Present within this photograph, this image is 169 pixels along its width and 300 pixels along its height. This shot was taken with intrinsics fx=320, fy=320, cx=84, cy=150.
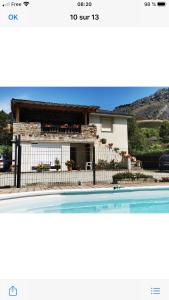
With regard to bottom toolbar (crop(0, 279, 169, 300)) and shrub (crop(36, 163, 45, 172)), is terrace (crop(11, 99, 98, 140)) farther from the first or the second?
bottom toolbar (crop(0, 279, 169, 300))

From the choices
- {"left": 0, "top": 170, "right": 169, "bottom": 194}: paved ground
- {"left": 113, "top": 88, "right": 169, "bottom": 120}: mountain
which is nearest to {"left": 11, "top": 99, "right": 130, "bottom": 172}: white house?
{"left": 0, "top": 170, "right": 169, "bottom": 194}: paved ground

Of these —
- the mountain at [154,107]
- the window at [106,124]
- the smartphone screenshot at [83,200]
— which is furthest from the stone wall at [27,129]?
the mountain at [154,107]

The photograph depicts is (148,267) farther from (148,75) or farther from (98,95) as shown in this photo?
(98,95)

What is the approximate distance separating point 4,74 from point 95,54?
1.61 metres

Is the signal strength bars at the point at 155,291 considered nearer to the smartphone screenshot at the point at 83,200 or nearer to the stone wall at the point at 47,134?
the smartphone screenshot at the point at 83,200

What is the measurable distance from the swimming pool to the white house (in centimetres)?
1001

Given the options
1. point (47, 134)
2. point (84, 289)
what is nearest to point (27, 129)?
point (47, 134)

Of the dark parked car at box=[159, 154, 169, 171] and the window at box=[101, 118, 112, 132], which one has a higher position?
the window at box=[101, 118, 112, 132]

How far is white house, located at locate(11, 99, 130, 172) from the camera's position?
20281 mm

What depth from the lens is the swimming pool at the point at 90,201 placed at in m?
6.85

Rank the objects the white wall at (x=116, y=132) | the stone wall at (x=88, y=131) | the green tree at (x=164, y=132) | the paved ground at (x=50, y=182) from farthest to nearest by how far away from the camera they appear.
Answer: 1. the green tree at (x=164, y=132)
2. the white wall at (x=116, y=132)
3. the stone wall at (x=88, y=131)
4. the paved ground at (x=50, y=182)

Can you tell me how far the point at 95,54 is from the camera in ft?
16.6

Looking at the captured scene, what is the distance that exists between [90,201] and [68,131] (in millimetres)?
13833

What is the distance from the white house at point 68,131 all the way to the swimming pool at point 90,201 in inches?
394
